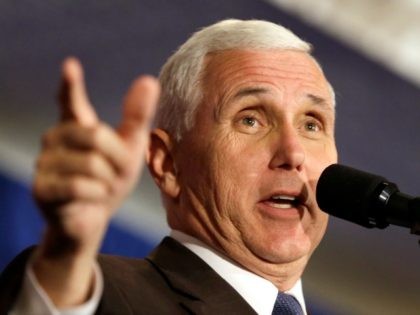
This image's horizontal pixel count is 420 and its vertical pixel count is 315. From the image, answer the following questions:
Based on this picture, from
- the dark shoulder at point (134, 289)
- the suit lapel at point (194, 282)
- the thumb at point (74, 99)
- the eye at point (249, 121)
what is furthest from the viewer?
the eye at point (249, 121)

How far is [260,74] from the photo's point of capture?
197 cm

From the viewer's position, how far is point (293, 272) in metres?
1.89

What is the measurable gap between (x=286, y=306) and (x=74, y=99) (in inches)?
32.0

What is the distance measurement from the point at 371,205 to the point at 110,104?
87.8 inches

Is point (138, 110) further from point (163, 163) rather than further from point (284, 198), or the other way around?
point (163, 163)

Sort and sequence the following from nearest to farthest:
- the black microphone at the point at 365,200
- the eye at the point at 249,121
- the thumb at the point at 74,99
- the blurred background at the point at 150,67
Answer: the thumb at the point at 74,99
the black microphone at the point at 365,200
the eye at the point at 249,121
the blurred background at the point at 150,67

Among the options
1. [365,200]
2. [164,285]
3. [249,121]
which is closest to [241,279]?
[164,285]

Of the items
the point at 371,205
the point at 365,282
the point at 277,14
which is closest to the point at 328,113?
the point at 371,205

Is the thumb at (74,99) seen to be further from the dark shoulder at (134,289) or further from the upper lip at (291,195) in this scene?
the upper lip at (291,195)

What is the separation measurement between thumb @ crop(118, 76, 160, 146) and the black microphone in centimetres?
45

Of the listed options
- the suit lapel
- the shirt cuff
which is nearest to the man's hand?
the shirt cuff

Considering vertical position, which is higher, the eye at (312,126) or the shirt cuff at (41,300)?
the eye at (312,126)

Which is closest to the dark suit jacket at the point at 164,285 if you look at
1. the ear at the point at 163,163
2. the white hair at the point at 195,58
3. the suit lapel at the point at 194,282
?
the suit lapel at the point at 194,282

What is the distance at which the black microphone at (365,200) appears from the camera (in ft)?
4.71
